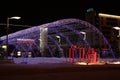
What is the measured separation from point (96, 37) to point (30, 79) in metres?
108

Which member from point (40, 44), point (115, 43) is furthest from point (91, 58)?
point (115, 43)

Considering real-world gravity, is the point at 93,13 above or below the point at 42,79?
above

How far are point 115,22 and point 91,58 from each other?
368ft

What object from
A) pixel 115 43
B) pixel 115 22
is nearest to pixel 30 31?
pixel 115 43

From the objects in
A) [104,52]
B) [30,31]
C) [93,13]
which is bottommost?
[104,52]

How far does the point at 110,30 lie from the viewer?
14475 centimetres

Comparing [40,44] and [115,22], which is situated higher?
[115,22]

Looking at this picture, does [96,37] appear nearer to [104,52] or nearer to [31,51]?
[104,52]

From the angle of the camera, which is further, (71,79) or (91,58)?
(91,58)

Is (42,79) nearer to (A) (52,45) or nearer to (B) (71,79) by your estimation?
(B) (71,79)

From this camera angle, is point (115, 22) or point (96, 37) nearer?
point (96, 37)

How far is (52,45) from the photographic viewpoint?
103750mm

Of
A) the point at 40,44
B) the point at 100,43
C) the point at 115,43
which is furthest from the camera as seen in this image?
the point at 115,43

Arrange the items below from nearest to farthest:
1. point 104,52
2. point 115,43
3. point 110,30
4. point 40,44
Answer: point 40,44, point 104,52, point 115,43, point 110,30
